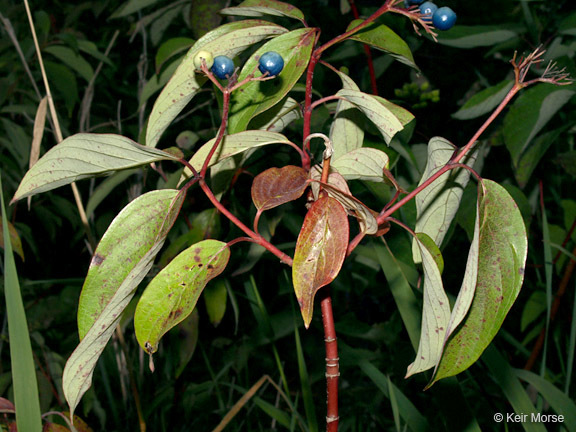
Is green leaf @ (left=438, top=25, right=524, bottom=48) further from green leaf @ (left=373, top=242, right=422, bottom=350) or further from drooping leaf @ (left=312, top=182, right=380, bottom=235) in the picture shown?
drooping leaf @ (left=312, top=182, right=380, bottom=235)

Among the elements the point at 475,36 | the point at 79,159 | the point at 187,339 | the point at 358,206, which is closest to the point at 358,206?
the point at 358,206

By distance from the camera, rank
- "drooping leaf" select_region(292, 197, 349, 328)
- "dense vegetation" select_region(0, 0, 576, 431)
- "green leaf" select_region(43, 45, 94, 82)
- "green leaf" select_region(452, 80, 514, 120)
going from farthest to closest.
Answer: "green leaf" select_region(43, 45, 94, 82), "green leaf" select_region(452, 80, 514, 120), "dense vegetation" select_region(0, 0, 576, 431), "drooping leaf" select_region(292, 197, 349, 328)

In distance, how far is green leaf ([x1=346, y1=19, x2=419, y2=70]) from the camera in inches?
20.0

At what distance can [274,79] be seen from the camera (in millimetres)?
477

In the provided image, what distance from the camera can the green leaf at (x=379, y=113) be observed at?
1.44 ft

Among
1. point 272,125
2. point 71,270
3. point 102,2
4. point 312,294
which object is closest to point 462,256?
point 272,125

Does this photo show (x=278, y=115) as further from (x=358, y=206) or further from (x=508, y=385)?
(x=508, y=385)

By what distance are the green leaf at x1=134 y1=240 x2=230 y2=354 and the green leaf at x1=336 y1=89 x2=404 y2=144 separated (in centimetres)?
18

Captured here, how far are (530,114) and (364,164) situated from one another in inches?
20.2

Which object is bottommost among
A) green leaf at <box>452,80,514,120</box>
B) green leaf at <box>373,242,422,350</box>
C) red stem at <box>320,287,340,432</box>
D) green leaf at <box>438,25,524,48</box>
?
green leaf at <box>373,242,422,350</box>

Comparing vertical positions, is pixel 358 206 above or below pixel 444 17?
below

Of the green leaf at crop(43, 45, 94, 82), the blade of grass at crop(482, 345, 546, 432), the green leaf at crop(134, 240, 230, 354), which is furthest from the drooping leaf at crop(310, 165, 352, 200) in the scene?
the green leaf at crop(43, 45, 94, 82)

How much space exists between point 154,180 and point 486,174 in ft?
2.71

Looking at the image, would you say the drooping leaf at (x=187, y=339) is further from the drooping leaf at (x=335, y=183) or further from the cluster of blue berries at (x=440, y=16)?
the cluster of blue berries at (x=440, y=16)
